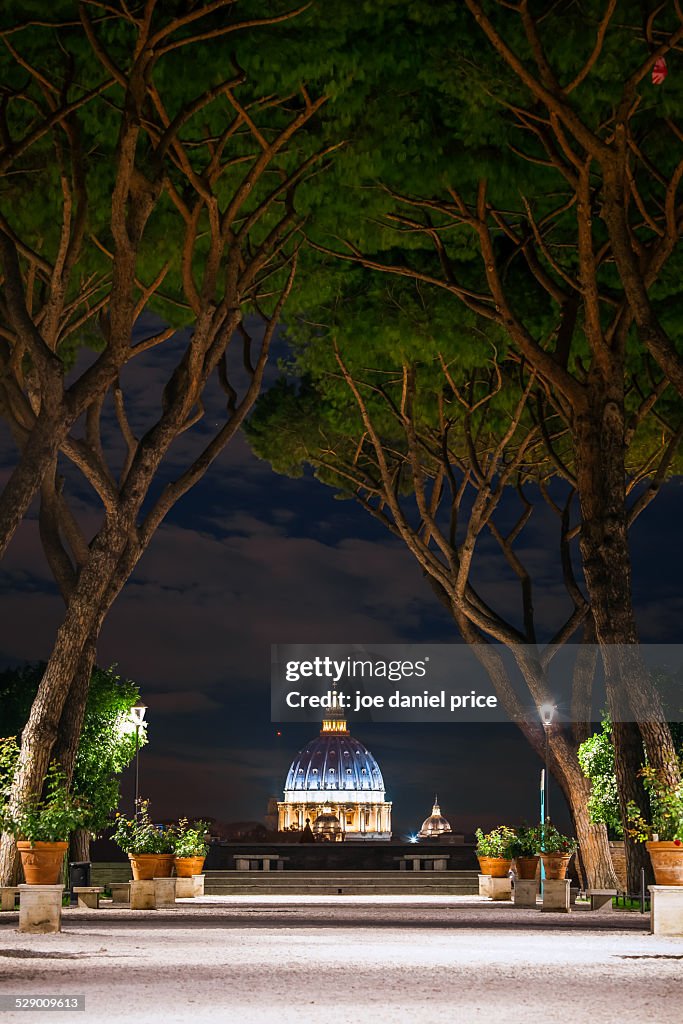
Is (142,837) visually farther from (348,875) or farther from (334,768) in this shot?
(334,768)

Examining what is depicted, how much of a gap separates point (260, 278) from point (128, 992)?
43.2ft

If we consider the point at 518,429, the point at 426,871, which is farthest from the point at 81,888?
the point at 426,871

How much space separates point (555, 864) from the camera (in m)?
21.2

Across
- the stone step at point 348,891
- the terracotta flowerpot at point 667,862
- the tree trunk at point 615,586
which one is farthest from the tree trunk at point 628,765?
the stone step at point 348,891

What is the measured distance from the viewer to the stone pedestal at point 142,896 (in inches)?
784

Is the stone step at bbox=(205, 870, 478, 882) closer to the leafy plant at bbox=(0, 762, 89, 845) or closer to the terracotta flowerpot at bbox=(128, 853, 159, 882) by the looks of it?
the terracotta flowerpot at bbox=(128, 853, 159, 882)

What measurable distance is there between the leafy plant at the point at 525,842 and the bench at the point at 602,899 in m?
1.77

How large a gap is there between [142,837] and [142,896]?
855 millimetres

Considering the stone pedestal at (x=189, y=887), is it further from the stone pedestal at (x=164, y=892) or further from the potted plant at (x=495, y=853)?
the potted plant at (x=495, y=853)

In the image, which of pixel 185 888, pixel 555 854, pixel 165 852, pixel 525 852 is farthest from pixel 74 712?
pixel 185 888

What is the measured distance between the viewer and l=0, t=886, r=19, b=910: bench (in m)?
16.5

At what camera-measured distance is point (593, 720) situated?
23.5m

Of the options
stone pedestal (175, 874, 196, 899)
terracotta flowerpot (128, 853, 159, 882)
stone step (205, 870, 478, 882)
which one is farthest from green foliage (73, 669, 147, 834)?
stone step (205, 870, 478, 882)

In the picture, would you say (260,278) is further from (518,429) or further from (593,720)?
(593,720)
